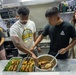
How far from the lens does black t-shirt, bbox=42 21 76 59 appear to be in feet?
5.22

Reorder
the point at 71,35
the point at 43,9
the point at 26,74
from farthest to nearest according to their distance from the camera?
the point at 43,9 < the point at 71,35 < the point at 26,74

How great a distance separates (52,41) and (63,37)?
15 centimetres

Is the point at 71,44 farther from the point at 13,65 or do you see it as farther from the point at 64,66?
the point at 13,65

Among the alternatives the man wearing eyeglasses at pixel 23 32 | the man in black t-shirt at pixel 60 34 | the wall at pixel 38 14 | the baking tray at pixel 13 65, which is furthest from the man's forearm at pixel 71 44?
the wall at pixel 38 14

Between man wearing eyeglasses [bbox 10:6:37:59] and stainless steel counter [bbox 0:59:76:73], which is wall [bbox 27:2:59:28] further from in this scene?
stainless steel counter [bbox 0:59:76:73]

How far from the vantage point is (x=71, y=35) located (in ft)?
5.27

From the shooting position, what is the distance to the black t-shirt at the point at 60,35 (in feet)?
5.22

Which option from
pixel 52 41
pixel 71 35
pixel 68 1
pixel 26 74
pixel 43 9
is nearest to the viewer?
pixel 26 74

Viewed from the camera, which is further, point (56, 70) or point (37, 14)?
point (37, 14)

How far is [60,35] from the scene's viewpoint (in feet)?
5.34

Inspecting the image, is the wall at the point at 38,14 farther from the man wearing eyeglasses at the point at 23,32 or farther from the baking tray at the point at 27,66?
the baking tray at the point at 27,66

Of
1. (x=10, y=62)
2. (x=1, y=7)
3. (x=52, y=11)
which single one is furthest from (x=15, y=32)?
(x=1, y=7)

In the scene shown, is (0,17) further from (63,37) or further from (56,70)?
(56,70)

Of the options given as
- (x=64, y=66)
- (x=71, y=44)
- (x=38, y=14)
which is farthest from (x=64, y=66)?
(x=38, y=14)
